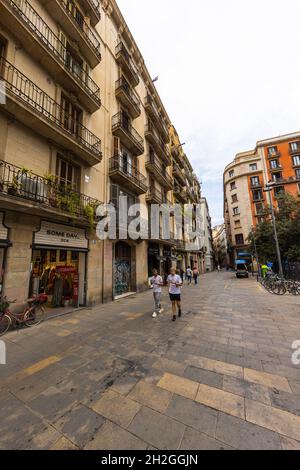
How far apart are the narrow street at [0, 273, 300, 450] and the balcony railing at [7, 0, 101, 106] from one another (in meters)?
10.7

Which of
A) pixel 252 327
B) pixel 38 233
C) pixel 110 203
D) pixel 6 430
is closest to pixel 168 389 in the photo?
pixel 6 430

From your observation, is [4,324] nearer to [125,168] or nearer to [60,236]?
[60,236]

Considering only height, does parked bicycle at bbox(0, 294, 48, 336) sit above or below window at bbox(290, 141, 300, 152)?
below

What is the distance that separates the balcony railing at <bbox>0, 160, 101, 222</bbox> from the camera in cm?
614

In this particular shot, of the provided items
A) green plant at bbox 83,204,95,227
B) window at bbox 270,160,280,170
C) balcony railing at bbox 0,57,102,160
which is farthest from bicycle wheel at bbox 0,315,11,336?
window at bbox 270,160,280,170

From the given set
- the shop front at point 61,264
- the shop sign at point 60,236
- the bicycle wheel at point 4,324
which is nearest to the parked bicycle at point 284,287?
the shop front at point 61,264

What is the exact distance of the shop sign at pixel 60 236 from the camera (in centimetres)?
743

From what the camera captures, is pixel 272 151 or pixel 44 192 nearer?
pixel 44 192

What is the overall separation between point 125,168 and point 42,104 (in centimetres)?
621

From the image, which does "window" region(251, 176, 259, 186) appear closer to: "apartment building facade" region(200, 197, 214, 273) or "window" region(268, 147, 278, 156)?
"window" region(268, 147, 278, 156)

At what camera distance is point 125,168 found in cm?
1335

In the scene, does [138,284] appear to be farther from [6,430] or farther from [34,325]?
[6,430]

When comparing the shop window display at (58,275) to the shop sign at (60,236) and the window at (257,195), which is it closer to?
the shop sign at (60,236)

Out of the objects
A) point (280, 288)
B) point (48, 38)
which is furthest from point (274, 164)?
point (48, 38)
